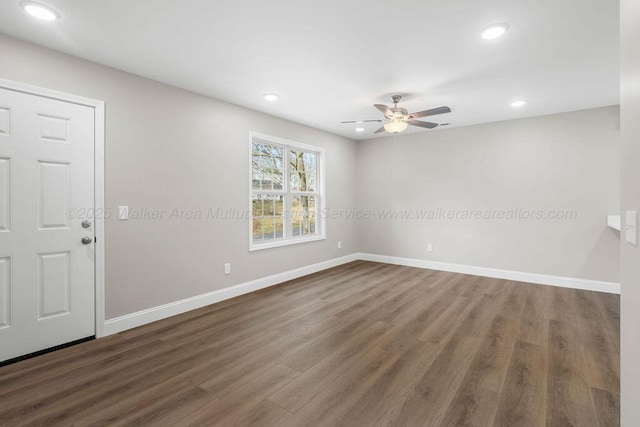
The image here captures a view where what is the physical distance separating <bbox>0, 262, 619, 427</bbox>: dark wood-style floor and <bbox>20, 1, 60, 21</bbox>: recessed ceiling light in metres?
2.59

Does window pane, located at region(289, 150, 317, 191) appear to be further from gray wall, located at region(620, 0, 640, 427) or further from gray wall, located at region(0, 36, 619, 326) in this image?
gray wall, located at region(620, 0, 640, 427)

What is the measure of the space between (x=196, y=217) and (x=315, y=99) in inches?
82.8

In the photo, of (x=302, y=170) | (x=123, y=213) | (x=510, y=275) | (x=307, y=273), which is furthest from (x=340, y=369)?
(x=510, y=275)

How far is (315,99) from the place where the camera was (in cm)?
400

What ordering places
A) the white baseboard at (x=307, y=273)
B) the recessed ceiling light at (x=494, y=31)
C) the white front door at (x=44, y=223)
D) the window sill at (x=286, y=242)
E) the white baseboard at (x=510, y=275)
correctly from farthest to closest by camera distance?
the window sill at (x=286, y=242) → the white baseboard at (x=510, y=275) → the white baseboard at (x=307, y=273) → the white front door at (x=44, y=223) → the recessed ceiling light at (x=494, y=31)

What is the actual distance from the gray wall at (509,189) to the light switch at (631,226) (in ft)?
13.6

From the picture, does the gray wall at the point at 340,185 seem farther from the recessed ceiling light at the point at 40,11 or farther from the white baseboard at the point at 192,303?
the recessed ceiling light at the point at 40,11

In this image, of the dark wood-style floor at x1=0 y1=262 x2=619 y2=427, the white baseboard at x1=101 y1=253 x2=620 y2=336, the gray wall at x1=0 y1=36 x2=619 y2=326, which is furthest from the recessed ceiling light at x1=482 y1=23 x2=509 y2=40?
the white baseboard at x1=101 y1=253 x2=620 y2=336

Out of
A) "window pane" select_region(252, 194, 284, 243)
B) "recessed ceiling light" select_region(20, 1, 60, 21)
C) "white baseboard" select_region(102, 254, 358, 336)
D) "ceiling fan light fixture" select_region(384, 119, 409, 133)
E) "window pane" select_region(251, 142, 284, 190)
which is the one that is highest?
"recessed ceiling light" select_region(20, 1, 60, 21)

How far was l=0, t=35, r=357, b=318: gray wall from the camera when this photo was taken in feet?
9.40

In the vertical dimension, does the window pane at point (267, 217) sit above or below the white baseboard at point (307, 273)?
above

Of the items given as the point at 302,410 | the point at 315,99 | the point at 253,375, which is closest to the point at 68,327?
the point at 253,375

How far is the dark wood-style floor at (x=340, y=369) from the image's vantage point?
186 centimetres

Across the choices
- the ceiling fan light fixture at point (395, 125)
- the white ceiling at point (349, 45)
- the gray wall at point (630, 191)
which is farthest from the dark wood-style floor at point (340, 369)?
the white ceiling at point (349, 45)
